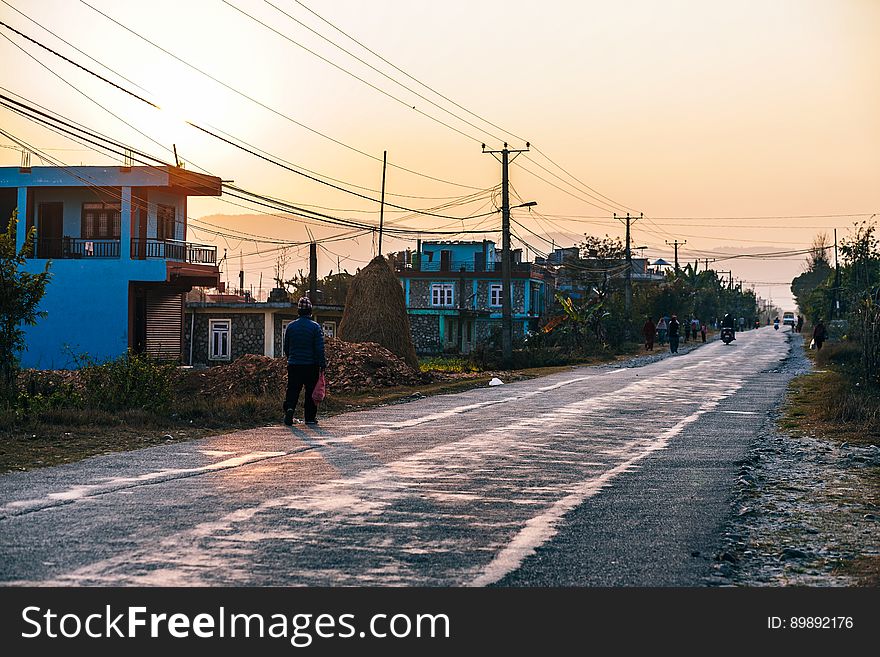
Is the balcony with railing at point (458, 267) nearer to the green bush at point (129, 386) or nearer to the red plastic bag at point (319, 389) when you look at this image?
the green bush at point (129, 386)

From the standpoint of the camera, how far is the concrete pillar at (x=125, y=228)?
45.6 metres

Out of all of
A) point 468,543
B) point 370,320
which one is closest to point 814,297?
point 370,320

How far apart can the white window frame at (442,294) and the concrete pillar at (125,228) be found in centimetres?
4811

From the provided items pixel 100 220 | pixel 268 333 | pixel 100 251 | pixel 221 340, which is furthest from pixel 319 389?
pixel 221 340

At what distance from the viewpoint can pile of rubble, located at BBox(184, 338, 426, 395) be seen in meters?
26.1

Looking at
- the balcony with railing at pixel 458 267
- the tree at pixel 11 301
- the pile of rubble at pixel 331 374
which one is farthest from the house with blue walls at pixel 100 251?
Answer: the balcony with railing at pixel 458 267

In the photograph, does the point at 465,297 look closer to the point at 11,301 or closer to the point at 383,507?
the point at 11,301

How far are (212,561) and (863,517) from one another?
583cm

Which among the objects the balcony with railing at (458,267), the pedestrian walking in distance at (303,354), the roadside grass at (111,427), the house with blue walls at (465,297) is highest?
the balcony with railing at (458,267)

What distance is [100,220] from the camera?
46938mm

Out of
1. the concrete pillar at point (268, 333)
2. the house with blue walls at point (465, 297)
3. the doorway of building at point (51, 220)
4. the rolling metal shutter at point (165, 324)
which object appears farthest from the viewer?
the house with blue walls at point (465, 297)

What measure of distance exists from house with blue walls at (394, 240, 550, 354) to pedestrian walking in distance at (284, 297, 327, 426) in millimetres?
68812

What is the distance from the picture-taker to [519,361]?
48.3 metres

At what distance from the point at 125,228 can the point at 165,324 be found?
497cm
